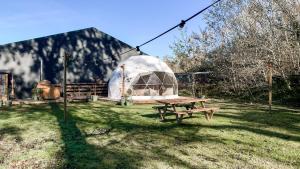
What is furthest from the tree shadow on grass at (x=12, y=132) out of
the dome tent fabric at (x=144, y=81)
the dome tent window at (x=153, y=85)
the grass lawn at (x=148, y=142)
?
the dome tent window at (x=153, y=85)

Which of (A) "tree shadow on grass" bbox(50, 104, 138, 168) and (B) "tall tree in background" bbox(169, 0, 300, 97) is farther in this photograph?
(B) "tall tree in background" bbox(169, 0, 300, 97)

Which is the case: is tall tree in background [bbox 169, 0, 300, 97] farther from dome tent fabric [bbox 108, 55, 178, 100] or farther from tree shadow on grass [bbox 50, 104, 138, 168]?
tree shadow on grass [bbox 50, 104, 138, 168]

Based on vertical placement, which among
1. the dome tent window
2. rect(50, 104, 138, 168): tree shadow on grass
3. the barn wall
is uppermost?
the barn wall

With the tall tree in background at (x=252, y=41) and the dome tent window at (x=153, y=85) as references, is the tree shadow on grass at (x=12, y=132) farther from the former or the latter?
the tall tree in background at (x=252, y=41)

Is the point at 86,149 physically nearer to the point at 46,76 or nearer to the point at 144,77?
the point at 144,77

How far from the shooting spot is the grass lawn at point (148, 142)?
690 cm

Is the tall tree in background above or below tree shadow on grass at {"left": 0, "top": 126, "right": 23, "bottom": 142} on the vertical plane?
above

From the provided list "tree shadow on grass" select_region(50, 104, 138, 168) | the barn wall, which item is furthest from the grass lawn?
the barn wall

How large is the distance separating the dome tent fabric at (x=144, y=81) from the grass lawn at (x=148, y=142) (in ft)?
31.1

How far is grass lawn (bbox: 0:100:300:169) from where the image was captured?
22.6 ft

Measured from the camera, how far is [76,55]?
27.2 m

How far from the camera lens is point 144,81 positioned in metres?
23.2

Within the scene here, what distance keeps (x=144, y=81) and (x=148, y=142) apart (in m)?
14.5

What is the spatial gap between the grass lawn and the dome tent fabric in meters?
9.48
